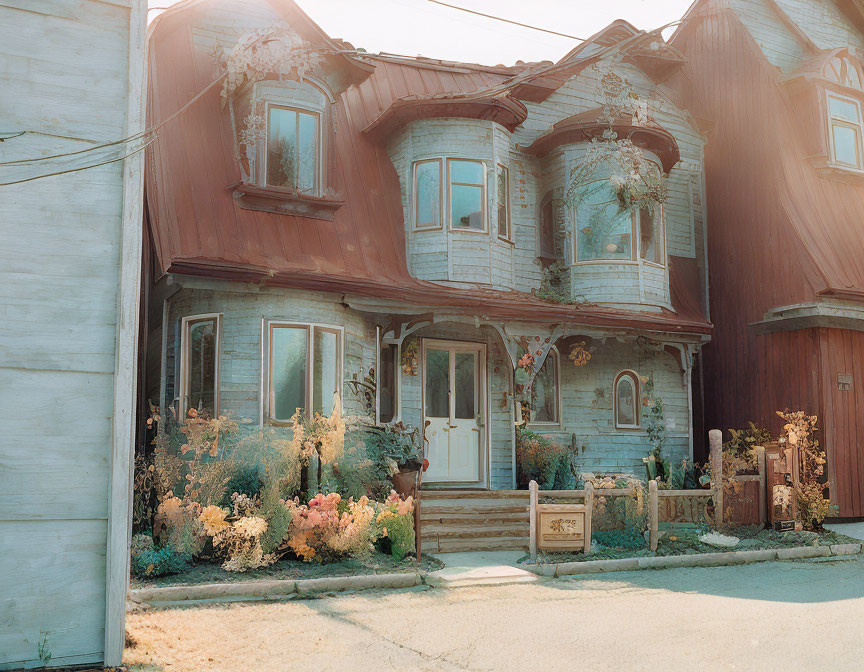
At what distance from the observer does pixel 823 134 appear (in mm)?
17344

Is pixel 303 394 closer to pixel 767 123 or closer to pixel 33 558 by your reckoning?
pixel 33 558

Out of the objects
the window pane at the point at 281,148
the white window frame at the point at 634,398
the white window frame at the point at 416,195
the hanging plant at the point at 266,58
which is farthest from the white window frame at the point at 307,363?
the white window frame at the point at 634,398

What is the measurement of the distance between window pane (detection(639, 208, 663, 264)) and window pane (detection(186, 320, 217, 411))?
8131mm

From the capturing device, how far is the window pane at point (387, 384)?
14531 millimetres

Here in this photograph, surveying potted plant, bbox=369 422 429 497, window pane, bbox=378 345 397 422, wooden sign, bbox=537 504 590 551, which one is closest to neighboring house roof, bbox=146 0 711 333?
window pane, bbox=378 345 397 422

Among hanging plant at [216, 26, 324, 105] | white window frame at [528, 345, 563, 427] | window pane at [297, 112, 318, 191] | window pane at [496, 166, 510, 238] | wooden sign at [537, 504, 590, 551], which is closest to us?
wooden sign at [537, 504, 590, 551]

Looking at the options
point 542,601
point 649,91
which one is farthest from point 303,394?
point 649,91

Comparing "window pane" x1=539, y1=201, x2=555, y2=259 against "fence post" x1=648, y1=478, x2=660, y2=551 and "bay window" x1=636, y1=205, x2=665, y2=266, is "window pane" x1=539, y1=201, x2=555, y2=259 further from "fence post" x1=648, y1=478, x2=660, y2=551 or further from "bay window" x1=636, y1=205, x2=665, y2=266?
"fence post" x1=648, y1=478, x2=660, y2=551

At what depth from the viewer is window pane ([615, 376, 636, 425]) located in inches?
661

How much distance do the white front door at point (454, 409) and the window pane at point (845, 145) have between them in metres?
8.44

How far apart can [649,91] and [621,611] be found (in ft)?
41.6

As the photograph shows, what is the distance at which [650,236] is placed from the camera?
1659 centimetres

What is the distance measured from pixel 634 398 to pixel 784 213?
447 cm

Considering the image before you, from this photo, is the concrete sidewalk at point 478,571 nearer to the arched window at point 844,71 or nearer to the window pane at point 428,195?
the window pane at point 428,195
